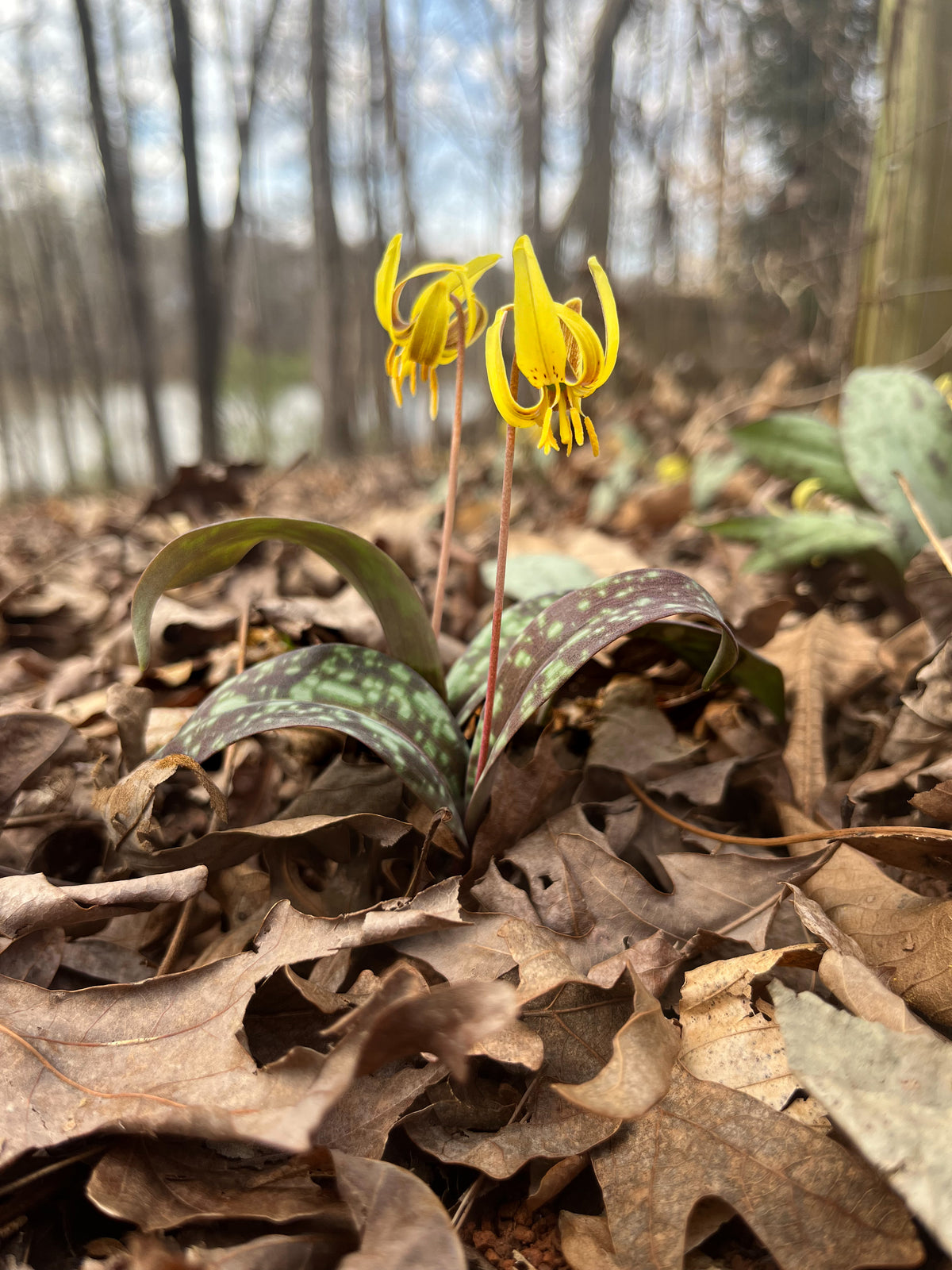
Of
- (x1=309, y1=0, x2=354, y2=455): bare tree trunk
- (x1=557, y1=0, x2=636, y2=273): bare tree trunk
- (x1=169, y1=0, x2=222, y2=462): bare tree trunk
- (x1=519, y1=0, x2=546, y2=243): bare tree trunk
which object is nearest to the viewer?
(x1=169, y1=0, x2=222, y2=462): bare tree trunk

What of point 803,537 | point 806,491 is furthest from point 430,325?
point 806,491

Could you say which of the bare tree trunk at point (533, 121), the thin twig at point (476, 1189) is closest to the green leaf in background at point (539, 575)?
the thin twig at point (476, 1189)

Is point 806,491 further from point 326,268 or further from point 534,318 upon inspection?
point 326,268

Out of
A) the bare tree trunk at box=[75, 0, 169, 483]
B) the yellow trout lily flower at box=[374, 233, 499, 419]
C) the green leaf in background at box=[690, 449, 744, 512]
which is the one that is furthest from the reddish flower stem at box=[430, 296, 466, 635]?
the bare tree trunk at box=[75, 0, 169, 483]

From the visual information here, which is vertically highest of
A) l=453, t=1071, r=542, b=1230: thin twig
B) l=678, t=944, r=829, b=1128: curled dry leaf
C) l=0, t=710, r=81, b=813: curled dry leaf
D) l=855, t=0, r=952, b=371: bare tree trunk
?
l=855, t=0, r=952, b=371: bare tree trunk

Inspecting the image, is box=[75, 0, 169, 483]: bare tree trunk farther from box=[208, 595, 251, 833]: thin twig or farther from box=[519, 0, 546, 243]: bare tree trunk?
box=[208, 595, 251, 833]: thin twig

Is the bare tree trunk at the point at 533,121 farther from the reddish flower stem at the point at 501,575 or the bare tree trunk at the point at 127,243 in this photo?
the reddish flower stem at the point at 501,575
